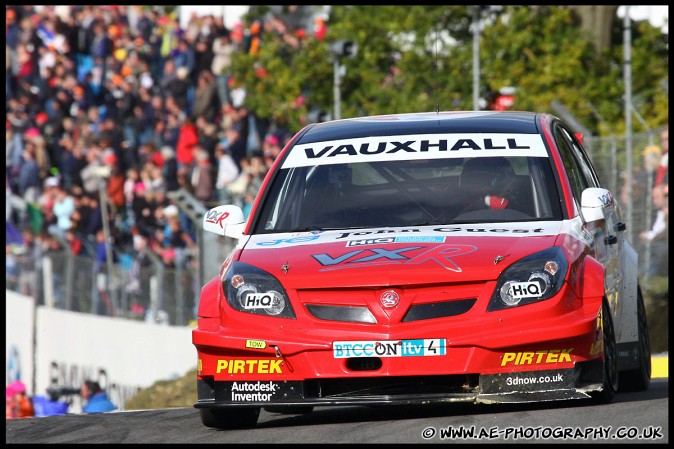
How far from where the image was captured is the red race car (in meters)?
7.08

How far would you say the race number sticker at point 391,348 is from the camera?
704 cm

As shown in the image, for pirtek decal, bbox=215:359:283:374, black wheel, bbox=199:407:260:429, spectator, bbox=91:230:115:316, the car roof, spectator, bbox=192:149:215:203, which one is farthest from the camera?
Result: spectator, bbox=192:149:215:203

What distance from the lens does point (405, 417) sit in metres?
7.70

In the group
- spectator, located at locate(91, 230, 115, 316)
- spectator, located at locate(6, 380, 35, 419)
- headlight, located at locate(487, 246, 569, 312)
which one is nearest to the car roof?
headlight, located at locate(487, 246, 569, 312)

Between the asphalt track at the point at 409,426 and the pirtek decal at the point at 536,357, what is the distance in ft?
0.83

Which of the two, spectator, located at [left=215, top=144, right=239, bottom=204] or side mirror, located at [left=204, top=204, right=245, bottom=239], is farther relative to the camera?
spectator, located at [left=215, top=144, right=239, bottom=204]

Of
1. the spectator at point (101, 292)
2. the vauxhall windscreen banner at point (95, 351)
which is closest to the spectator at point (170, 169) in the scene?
the vauxhall windscreen banner at point (95, 351)

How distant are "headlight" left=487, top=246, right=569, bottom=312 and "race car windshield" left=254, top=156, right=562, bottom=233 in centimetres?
71

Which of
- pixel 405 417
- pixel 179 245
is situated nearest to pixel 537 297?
pixel 405 417

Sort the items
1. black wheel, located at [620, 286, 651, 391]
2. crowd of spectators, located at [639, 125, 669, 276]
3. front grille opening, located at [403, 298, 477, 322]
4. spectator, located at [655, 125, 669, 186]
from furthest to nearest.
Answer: crowd of spectators, located at [639, 125, 669, 276] → spectator, located at [655, 125, 669, 186] → black wheel, located at [620, 286, 651, 391] → front grille opening, located at [403, 298, 477, 322]

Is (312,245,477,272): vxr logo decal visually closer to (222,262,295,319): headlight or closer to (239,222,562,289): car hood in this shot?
(239,222,562,289): car hood

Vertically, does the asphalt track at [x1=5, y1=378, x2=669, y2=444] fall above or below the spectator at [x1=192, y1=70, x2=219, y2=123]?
below

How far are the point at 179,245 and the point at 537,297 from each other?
1280 cm

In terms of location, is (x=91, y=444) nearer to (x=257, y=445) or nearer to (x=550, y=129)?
(x=257, y=445)
